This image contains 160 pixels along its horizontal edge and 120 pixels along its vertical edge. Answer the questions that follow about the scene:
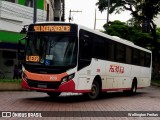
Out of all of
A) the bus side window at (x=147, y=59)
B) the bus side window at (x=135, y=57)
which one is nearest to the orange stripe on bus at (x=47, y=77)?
the bus side window at (x=135, y=57)

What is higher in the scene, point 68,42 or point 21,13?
point 21,13

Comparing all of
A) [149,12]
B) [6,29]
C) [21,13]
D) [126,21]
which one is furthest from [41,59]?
[126,21]

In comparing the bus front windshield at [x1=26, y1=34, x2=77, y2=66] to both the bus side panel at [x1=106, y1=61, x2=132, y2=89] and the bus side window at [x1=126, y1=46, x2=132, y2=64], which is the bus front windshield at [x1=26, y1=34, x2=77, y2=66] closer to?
the bus side panel at [x1=106, y1=61, x2=132, y2=89]

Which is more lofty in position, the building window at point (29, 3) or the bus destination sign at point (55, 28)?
the building window at point (29, 3)

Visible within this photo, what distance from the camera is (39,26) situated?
17.5 meters

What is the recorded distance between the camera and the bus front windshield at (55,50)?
1677 centimetres

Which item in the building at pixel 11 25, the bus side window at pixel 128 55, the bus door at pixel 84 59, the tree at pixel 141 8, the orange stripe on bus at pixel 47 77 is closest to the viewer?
the orange stripe on bus at pixel 47 77

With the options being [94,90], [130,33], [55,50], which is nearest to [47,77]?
[55,50]

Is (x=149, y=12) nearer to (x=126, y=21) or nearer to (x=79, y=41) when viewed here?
(x=126, y=21)

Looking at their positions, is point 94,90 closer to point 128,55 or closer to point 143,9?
point 128,55

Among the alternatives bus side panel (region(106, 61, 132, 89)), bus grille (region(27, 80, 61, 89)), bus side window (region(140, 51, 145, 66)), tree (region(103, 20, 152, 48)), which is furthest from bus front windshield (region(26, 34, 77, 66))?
tree (region(103, 20, 152, 48))

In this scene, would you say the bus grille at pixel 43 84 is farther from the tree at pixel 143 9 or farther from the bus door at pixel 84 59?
the tree at pixel 143 9

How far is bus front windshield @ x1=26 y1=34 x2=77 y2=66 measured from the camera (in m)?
16.8

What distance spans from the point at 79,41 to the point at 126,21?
4256cm
